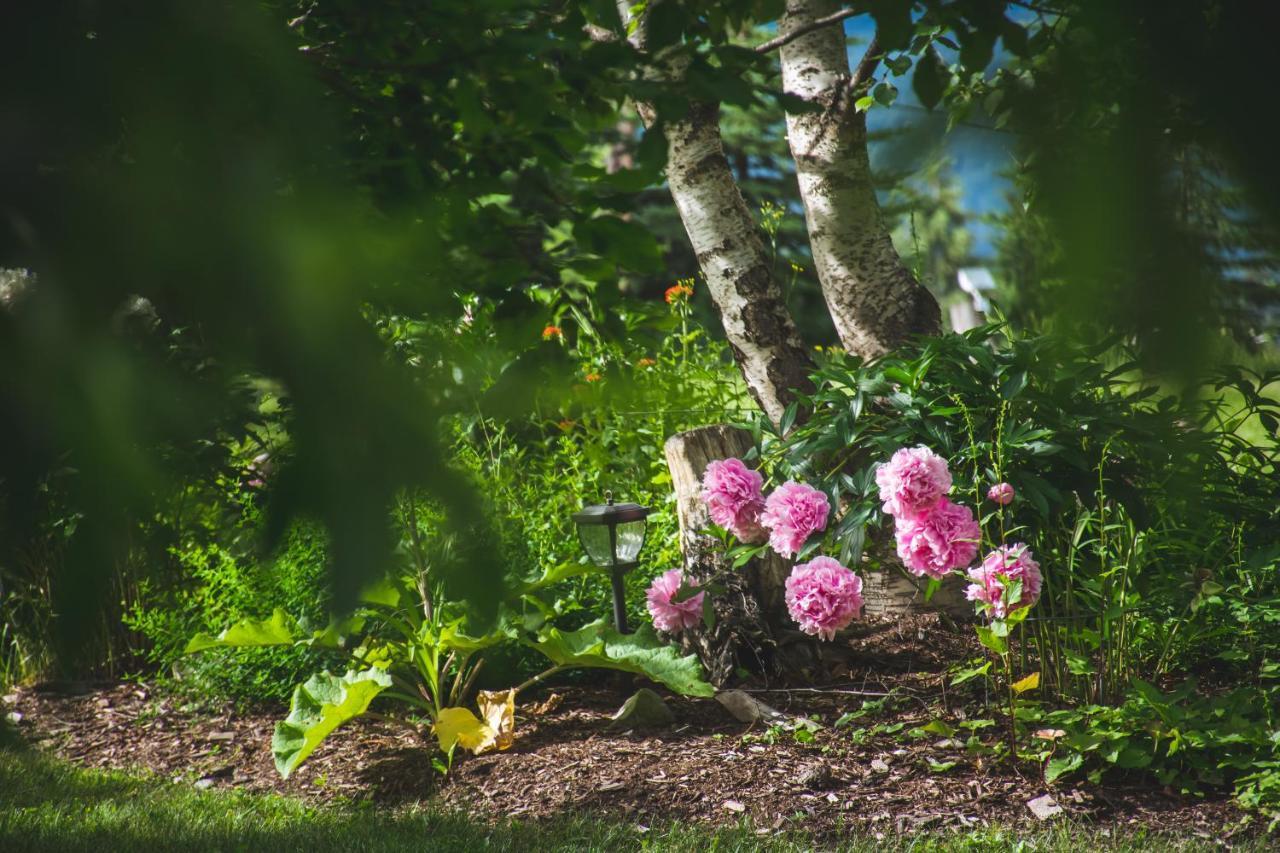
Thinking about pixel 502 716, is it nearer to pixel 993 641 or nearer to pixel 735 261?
Result: pixel 993 641

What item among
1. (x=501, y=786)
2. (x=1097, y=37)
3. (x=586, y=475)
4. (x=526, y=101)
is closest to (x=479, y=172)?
(x=526, y=101)

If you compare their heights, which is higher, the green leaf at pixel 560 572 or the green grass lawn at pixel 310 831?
the green leaf at pixel 560 572

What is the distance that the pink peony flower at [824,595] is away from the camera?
2.88 m

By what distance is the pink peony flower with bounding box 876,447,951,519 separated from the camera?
2643 millimetres

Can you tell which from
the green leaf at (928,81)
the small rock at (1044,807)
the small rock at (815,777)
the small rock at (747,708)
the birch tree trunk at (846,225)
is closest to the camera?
the green leaf at (928,81)

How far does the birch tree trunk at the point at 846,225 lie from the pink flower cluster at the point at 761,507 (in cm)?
112

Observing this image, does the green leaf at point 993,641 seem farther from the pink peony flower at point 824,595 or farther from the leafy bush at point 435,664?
the leafy bush at point 435,664

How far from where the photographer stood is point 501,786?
3.01 meters

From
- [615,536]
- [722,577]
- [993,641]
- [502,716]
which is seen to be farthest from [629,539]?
[993,641]

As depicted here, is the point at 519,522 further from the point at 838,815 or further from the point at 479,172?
the point at 479,172

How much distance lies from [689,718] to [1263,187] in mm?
2893

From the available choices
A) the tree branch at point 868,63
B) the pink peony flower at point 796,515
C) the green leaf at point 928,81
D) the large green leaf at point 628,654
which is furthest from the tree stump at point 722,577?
the green leaf at point 928,81

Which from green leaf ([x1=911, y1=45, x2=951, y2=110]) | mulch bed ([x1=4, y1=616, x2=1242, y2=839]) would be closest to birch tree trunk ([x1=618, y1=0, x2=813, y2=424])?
mulch bed ([x1=4, y1=616, x2=1242, y2=839])

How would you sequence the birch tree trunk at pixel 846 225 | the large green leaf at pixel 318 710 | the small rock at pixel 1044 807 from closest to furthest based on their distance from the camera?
the small rock at pixel 1044 807, the large green leaf at pixel 318 710, the birch tree trunk at pixel 846 225
